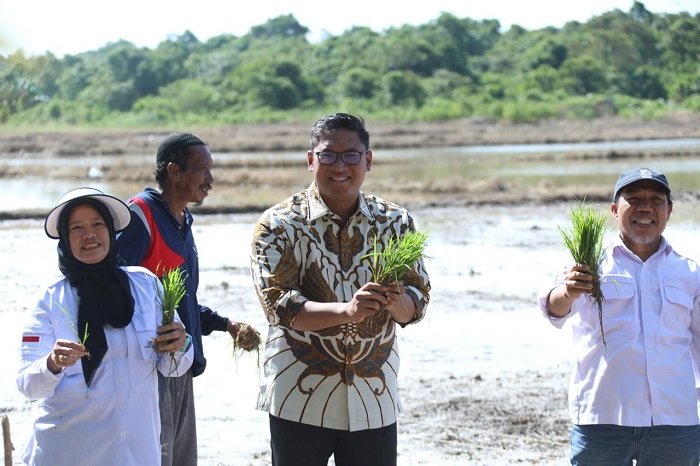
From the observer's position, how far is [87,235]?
3.88 meters

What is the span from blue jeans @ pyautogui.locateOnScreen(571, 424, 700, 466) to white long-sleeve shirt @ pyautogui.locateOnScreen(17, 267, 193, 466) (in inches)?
65.8

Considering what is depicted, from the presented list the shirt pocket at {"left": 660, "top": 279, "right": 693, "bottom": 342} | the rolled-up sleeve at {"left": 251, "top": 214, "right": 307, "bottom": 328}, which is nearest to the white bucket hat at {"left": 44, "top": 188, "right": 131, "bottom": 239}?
the rolled-up sleeve at {"left": 251, "top": 214, "right": 307, "bottom": 328}

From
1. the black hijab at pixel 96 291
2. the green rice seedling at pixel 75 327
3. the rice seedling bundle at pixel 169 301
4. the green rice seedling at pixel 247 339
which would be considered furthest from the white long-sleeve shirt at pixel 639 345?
the green rice seedling at pixel 75 327

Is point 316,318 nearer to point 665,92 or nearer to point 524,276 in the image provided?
point 524,276

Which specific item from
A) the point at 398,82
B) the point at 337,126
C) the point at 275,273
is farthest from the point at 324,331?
the point at 398,82

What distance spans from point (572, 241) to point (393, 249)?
0.81 m

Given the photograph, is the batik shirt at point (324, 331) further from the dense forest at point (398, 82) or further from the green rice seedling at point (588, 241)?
the dense forest at point (398, 82)

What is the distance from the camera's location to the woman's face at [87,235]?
3.88 m

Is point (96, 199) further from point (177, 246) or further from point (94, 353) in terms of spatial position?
point (177, 246)

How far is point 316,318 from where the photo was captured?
3.93 m

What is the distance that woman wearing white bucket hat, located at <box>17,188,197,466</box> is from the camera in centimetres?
378

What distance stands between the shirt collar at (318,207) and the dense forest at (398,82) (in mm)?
46659

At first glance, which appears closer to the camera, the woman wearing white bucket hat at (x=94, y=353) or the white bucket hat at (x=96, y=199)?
the woman wearing white bucket hat at (x=94, y=353)

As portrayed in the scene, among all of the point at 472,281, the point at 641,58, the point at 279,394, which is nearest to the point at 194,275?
the point at 279,394
